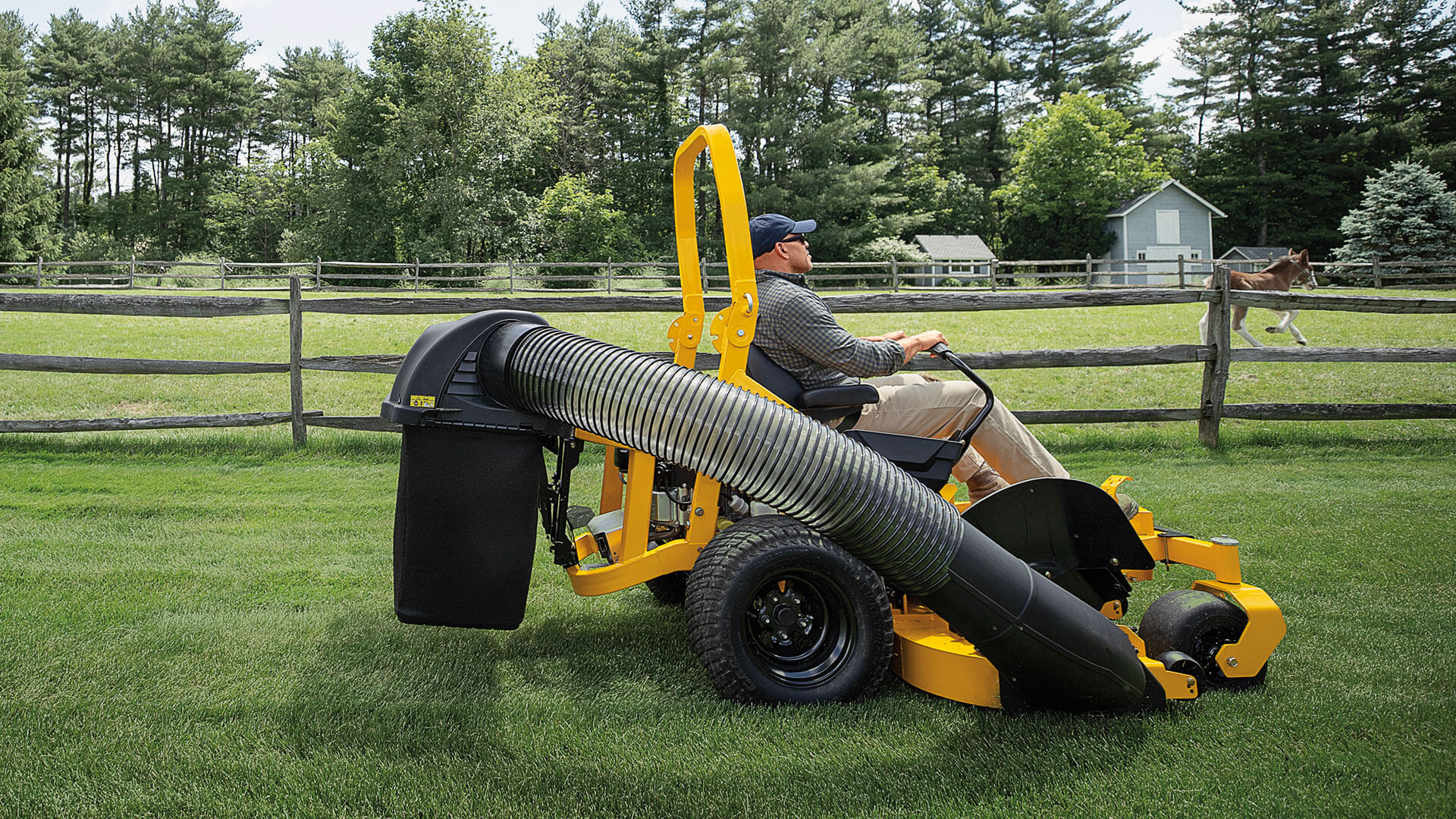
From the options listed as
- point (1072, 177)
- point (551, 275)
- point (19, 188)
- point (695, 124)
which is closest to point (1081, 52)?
point (1072, 177)

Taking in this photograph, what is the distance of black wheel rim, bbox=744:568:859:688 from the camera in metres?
2.88

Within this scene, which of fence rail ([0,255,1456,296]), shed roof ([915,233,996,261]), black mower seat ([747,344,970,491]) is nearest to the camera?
black mower seat ([747,344,970,491])

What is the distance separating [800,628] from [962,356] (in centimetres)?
495

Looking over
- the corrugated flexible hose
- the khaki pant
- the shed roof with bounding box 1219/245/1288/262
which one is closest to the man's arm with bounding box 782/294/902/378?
the khaki pant

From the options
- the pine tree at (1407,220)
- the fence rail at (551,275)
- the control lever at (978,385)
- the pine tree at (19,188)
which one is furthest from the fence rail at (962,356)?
the pine tree at (19,188)

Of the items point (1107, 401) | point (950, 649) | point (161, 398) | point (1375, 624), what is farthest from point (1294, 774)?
point (161, 398)

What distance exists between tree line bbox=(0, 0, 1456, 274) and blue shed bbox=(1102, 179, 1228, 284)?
853 millimetres

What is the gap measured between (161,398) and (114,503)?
515 centimetres

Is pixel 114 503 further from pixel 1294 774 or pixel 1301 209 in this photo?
pixel 1301 209

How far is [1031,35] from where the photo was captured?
48.4m

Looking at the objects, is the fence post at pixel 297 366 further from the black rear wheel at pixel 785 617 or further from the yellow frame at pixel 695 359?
the black rear wheel at pixel 785 617

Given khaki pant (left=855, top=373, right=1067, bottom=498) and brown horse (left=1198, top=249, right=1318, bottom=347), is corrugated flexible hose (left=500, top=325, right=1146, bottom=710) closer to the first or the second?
khaki pant (left=855, top=373, right=1067, bottom=498)

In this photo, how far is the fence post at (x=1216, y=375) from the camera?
303 inches

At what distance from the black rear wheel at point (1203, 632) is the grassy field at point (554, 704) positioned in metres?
0.10
